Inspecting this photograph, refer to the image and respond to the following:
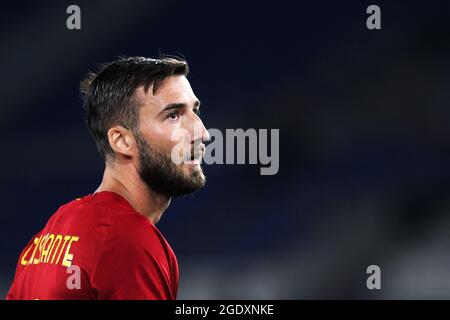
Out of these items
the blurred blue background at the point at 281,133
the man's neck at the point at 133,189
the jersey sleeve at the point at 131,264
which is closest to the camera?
the jersey sleeve at the point at 131,264

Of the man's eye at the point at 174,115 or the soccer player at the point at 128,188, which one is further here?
the man's eye at the point at 174,115

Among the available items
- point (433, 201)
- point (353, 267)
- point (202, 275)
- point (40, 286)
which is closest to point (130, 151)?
point (40, 286)

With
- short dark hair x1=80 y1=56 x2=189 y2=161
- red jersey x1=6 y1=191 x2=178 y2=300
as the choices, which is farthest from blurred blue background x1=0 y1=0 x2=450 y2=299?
red jersey x1=6 y1=191 x2=178 y2=300

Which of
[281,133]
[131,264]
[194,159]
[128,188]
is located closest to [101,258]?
[131,264]

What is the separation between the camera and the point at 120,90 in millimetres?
1829

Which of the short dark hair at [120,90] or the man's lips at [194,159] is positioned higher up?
the short dark hair at [120,90]

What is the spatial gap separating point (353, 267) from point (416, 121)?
1.03 m

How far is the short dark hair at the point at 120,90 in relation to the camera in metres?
1.81

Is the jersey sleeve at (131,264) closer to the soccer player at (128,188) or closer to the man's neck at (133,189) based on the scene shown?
the soccer player at (128,188)

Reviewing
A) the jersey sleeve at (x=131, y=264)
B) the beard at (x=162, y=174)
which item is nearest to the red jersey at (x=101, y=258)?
the jersey sleeve at (x=131, y=264)

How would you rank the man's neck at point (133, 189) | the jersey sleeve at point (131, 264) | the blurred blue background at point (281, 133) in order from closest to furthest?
the jersey sleeve at point (131, 264) < the man's neck at point (133, 189) < the blurred blue background at point (281, 133)

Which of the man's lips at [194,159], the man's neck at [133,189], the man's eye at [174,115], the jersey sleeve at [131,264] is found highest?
the man's eye at [174,115]

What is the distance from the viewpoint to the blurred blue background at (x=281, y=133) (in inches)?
155

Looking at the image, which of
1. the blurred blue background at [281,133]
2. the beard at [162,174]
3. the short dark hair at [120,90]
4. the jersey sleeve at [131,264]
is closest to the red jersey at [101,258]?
the jersey sleeve at [131,264]
